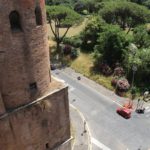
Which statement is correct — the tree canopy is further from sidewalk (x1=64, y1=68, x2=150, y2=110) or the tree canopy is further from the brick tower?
the brick tower

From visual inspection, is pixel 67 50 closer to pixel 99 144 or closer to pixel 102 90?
pixel 102 90

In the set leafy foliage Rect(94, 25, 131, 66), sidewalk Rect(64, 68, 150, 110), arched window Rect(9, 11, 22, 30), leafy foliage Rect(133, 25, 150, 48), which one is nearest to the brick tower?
arched window Rect(9, 11, 22, 30)

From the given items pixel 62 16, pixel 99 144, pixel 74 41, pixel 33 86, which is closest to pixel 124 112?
pixel 99 144

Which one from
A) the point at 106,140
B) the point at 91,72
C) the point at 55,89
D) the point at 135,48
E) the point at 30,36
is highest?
the point at 30,36

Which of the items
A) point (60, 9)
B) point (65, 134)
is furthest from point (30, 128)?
point (60, 9)

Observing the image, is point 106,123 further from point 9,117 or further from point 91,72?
point 9,117
